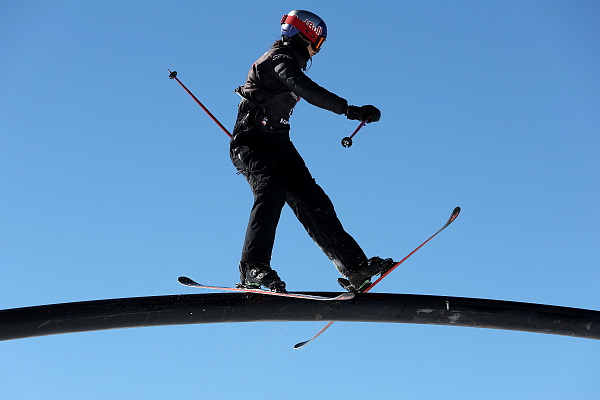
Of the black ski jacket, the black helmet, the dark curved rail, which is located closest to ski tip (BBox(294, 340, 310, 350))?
the dark curved rail

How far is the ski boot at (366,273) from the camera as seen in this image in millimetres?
5688

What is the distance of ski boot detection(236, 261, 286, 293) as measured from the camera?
18.1ft

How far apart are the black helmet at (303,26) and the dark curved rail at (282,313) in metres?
2.38

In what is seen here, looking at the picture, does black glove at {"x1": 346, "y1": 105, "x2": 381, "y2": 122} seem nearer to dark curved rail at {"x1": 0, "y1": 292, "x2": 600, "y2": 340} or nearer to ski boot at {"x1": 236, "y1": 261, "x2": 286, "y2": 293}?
ski boot at {"x1": 236, "y1": 261, "x2": 286, "y2": 293}

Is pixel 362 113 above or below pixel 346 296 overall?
above

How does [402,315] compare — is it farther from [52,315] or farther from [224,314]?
[52,315]

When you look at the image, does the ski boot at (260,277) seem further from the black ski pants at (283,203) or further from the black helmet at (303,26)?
the black helmet at (303,26)

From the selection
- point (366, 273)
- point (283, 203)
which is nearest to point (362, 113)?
point (283, 203)

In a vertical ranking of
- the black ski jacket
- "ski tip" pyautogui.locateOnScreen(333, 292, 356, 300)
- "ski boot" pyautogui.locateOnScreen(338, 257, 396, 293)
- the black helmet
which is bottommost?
"ski tip" pyautogui.locateOnScreen(333, 292, 356, 300)

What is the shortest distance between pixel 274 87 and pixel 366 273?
1.91 m

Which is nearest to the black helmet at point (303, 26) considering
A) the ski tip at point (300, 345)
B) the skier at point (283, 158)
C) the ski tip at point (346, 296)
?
the skier at point (283, 158)

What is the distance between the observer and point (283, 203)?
588cm

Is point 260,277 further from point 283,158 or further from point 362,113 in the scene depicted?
point 362,113

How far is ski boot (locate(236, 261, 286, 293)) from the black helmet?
7.01 ft
